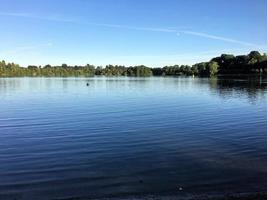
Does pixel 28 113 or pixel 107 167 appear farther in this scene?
pixel 28 113

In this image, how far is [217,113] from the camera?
1796 inches

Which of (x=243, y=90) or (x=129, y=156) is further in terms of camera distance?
(x=243, y=90)

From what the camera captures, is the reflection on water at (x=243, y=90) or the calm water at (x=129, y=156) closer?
the calm water at (x=129, y=156)

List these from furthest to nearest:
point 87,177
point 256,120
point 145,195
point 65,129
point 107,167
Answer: point 256,120 → point 65,129 → point 107,167 → point 87,177 → point 145,195

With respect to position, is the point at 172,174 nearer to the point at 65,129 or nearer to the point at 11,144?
the point at 11,144

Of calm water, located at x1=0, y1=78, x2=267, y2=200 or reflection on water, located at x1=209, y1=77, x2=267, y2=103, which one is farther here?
reflection on water, located at x1=209, y1=77, x2=267, y2=103

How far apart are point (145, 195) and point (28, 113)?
33728 mm

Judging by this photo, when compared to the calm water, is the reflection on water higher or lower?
higher

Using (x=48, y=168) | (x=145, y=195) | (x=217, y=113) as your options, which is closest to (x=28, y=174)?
(x=48, y=168)

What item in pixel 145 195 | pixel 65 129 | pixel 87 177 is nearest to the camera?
pixel 145 195

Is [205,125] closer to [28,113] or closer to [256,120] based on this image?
[256,120]

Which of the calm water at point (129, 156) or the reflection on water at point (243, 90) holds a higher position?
the reflection on water at point (243, 90)

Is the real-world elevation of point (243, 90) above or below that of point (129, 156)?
above

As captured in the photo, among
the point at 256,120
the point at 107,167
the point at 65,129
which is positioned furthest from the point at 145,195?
the point at 256,120
